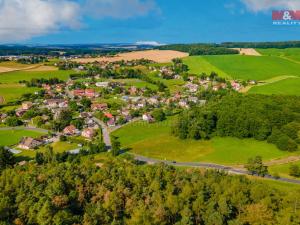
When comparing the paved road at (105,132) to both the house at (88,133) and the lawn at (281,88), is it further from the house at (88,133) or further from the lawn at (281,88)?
the lawn at (281,88)

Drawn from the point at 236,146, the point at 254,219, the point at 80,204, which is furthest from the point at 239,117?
the point at 80,204

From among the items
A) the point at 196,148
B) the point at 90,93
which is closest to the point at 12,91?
the point at 90,93

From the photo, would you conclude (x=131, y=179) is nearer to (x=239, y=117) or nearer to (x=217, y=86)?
(x=239, y=117)

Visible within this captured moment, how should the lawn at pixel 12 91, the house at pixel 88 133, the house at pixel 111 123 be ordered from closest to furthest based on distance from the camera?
the house at pixel 88 133 < the house at pixel 111 123 < the lawn at pixel 12 91

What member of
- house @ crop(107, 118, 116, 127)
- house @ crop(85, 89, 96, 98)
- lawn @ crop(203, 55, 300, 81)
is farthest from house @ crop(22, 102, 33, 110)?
lawn @ crop(203, 55, 300, 81)

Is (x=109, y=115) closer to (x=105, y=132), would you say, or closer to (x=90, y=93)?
(x=105, y=132)

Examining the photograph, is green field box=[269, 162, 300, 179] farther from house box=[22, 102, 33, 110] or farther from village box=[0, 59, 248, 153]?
house box=[22, 102, 33, 110]

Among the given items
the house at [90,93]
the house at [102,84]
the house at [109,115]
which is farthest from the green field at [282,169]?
the house at [102,84]
